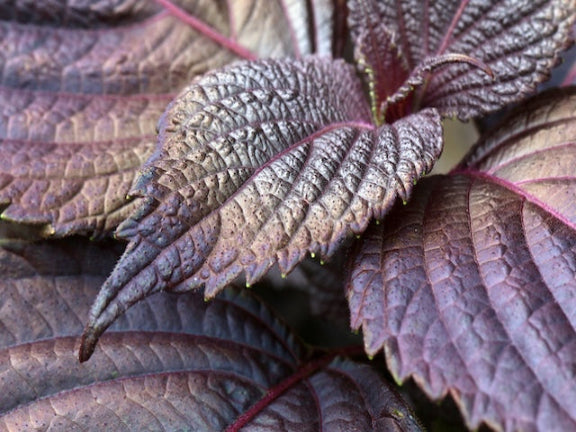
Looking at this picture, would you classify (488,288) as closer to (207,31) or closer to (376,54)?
(376,54)

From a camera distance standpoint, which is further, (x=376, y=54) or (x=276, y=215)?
(x=376, y=54)

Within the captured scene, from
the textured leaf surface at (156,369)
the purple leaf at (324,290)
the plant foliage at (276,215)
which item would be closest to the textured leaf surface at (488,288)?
the plant foliage at (276,215)

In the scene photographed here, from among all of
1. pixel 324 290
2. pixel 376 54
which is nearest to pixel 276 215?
pixel 376 54

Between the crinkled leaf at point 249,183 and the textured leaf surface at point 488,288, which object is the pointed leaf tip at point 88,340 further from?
the textured leaf surface at point 488,288

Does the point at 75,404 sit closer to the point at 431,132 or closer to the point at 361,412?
the point at 361,412

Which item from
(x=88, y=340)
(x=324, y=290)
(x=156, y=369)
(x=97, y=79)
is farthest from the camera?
(x=324, y=290)

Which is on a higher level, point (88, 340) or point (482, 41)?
point (482, 41)

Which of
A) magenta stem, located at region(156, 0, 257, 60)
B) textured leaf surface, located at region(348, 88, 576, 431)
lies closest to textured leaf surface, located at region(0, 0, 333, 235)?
magenta stem, located at region(156, 0, 257, 60)
